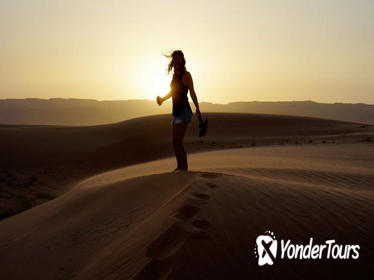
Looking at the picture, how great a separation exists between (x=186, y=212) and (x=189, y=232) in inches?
15.4

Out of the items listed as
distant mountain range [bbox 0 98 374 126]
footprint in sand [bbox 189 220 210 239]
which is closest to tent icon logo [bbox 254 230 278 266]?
footprint in sand [bbox 189 220 210 239]

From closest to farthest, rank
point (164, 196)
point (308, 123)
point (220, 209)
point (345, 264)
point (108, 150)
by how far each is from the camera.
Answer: point (345, 264) → point (220, 209) → point (164, 196) → point (108, 150) → point (308, 123)

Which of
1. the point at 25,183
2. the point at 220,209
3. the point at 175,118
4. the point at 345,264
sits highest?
the point at 175,118

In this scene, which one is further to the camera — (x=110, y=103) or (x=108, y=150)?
(x=110, y=103)

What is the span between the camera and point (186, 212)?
308cm

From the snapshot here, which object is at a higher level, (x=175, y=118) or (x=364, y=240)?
(x=175, y=118)

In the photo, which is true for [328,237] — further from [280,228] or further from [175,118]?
[175,118]

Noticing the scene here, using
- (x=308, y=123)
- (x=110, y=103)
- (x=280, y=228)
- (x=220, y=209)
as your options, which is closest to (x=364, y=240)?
(x=280, y=228)

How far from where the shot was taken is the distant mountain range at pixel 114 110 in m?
112

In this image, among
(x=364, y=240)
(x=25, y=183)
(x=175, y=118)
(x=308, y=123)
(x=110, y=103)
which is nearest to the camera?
(x=364, y=240)

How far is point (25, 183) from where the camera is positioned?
39.0ft

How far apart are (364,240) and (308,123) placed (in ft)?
101

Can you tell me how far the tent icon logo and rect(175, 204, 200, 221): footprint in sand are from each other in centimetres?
66

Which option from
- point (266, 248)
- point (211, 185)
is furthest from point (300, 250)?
point (211, 185)
